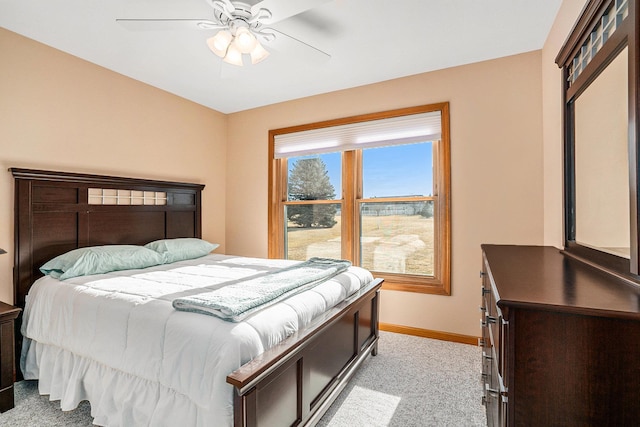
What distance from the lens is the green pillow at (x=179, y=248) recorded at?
302 centimetres

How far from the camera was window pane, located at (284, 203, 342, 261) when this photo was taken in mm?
3787

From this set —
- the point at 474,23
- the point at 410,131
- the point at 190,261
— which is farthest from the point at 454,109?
the point at 190,261

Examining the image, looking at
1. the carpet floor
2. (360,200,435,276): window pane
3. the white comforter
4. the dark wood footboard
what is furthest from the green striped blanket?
(360,200,435,276): window pane

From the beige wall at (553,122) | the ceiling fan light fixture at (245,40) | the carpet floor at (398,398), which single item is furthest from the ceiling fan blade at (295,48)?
the carpet floor at (398,398)

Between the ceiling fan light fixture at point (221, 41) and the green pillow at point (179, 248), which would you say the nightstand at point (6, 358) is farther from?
the ceiling fan light fixture at point (221, 41)

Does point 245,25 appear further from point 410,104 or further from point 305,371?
point 305,371

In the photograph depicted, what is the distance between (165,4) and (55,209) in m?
1.89

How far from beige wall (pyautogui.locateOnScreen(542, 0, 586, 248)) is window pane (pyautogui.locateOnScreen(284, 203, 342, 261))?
2.04 meters

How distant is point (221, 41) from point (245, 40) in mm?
175

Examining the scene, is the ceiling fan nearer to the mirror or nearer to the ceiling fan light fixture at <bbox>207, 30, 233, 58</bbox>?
the ceiling fan light fixture at <bbox>207, 30, 233, 58</bbox>

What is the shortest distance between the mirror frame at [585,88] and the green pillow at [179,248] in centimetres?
308

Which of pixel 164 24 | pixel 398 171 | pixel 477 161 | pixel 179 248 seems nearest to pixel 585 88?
pixel 477 161

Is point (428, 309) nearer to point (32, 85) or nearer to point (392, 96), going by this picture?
point (392, 96)

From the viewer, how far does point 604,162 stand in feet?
4.61
